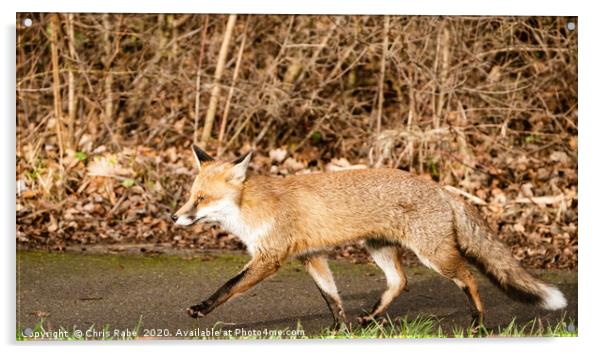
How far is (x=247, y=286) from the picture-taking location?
4.80 m

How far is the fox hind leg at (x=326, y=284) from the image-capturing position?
5.12 metres

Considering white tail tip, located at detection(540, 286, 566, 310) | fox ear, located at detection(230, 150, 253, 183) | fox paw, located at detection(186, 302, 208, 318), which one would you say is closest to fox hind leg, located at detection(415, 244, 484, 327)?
white tail tip, located at detection(540, 286, 566, 310)

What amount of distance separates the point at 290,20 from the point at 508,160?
6.43ft

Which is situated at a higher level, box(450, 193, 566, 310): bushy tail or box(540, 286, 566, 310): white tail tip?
box(450, 193, 566, 310): bushy tail

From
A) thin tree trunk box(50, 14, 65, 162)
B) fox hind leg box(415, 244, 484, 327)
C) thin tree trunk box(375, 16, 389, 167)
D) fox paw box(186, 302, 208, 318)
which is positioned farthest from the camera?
thin tree trunk box(375, 16, 389, 167)

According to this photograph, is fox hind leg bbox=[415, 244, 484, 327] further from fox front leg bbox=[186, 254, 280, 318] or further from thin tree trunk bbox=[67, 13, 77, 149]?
thin tree trunk bbox=[67, 13, 77, 149]

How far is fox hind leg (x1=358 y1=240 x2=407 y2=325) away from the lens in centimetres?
527

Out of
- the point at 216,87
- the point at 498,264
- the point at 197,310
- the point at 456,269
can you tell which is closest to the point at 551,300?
the point at 498,264

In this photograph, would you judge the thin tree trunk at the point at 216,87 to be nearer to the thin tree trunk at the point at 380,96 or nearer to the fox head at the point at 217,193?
the thin tree trunk at the point at 380,96

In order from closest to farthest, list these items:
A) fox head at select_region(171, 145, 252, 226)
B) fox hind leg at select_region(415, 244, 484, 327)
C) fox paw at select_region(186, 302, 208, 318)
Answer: fox paw at select_region(186, 302, 208, 318)
fox head at select_region(171, 145, 252, 226)
fox hind leg at select_region(415, 244, 484, 327)

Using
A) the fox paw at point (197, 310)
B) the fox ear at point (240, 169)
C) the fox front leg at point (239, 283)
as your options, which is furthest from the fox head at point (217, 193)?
the fox paw at point (197, 310)
